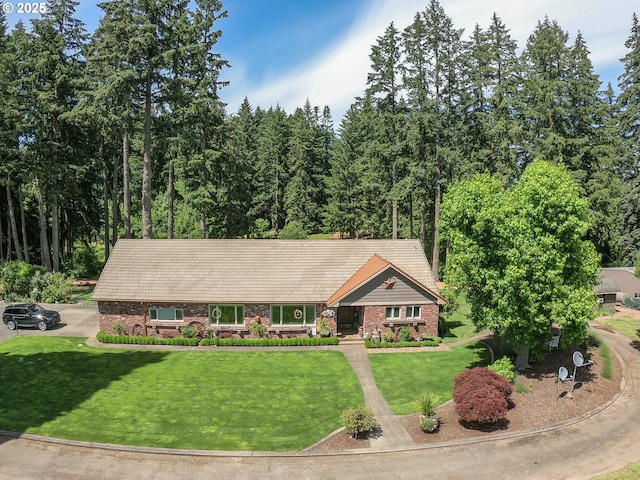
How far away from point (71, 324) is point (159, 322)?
8.40 m

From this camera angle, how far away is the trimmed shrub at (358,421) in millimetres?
18141

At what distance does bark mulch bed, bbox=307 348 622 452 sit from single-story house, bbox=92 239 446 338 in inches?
316

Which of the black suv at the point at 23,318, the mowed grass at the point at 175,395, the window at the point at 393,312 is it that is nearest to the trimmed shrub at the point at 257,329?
the mowed grass at the point at 175,395

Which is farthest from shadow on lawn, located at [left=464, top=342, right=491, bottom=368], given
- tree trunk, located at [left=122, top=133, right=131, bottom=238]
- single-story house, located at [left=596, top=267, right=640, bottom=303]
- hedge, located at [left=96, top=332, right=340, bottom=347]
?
tree trunk, located at [left=122, top=133, right=131, bottom=238]

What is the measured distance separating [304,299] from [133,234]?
4305cm

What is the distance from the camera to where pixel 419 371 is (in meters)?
24.8

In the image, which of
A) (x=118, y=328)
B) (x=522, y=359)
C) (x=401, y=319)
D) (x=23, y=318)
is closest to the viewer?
(x=522, y=359)

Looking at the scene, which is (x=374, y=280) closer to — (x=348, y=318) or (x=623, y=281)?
(x=348, y=318)

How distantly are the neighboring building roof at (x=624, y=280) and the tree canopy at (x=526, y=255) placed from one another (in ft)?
66.5

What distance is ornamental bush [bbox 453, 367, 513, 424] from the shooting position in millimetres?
18578

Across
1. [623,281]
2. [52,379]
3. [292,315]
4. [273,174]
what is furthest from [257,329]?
[273,174]

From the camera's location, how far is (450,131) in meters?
41.5

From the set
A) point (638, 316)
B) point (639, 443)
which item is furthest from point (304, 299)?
point (638, 316)

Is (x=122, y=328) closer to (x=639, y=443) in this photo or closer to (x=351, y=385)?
(x=351, y=385)
